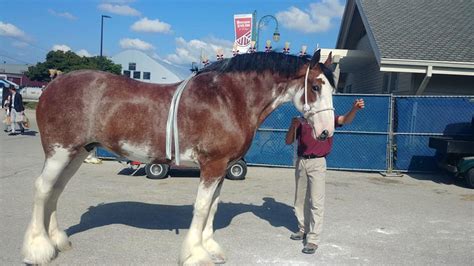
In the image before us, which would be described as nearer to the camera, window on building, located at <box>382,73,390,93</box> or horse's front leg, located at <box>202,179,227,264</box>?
horse's front leg, located at <box>202,179,227,264</box>

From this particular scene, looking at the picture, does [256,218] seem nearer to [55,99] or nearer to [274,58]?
→ [274,58]

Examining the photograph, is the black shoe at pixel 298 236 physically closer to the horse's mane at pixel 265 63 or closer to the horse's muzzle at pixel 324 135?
the horse's muzzle at pixel 324 135

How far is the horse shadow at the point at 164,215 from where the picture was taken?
5.16 metres

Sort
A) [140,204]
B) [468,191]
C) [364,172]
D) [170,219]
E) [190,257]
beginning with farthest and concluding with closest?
[364,172]
[468,191]
[140,204]
[170,219]
[190,257]

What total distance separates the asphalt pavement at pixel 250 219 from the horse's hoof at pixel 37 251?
138mm

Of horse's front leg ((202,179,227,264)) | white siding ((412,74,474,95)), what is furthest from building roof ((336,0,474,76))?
horse's front leg ((202,179,227,264))

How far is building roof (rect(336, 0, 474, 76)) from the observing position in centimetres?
1039

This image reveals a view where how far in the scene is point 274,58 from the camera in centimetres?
395

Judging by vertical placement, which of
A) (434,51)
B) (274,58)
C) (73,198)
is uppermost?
(434,51)

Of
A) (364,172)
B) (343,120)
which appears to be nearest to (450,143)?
(364,172)

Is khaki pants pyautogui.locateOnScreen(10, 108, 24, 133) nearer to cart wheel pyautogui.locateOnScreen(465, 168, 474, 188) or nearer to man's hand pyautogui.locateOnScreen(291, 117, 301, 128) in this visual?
man's hand pyautogui.locateOnScreen(291, 117, 301, 128)

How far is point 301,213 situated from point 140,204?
2.75 metres

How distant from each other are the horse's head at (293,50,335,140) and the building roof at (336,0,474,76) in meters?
7.57

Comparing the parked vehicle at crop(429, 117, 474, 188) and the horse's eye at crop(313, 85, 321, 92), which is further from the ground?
the horse's eye at crop(313, 85, 321, 92)
